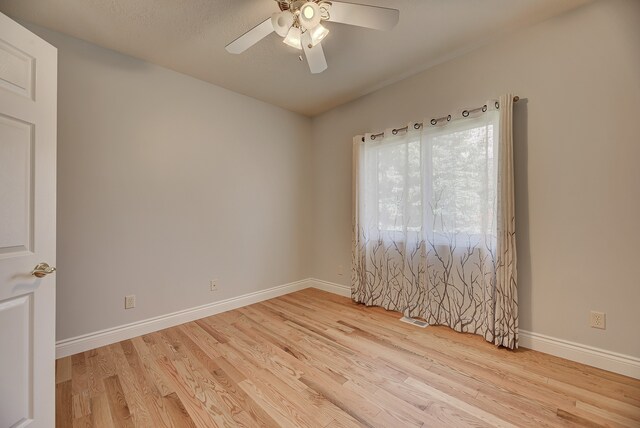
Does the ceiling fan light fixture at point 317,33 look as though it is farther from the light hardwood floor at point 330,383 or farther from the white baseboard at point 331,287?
the white baseboard at point 331,287

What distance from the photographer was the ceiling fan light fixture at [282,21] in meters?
1.60

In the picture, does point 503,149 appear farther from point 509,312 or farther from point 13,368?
point 13,368

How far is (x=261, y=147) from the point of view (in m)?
3.33

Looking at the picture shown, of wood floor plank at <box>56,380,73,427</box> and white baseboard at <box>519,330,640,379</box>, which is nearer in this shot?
wood floor plank at <box>56,380,73,427</box>

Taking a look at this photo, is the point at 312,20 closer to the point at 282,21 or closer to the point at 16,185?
the point at 282,21

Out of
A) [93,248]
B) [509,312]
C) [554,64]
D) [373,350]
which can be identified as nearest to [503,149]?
[554,64]

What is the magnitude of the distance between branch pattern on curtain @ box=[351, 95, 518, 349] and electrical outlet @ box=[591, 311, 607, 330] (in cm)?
44

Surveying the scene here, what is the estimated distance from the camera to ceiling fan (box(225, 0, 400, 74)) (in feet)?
4.90

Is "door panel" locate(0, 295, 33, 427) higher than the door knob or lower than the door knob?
lower

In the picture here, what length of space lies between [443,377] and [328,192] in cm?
247

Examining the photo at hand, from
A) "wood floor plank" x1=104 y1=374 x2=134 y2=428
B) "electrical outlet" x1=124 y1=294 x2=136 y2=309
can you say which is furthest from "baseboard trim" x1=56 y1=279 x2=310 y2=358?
"wood floor plank" x1=104 y1=374 x2=134 y2=428

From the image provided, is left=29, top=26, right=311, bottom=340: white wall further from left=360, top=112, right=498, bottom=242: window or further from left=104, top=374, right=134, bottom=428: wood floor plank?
left=360, top=112, right=498, bottom=242: window

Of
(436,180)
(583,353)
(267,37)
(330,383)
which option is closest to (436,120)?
(436,180)

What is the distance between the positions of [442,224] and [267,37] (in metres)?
2.23
